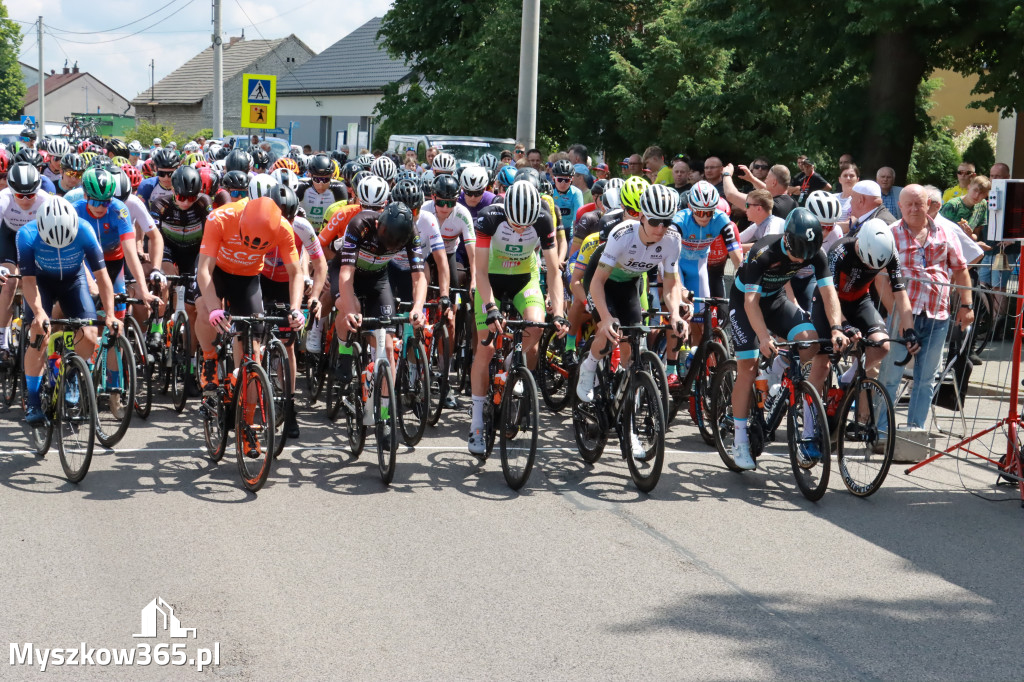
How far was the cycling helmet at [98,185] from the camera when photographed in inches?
378

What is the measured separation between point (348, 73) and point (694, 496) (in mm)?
→ 64016

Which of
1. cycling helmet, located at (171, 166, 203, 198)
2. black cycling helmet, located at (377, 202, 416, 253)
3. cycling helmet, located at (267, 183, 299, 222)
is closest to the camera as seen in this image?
black cycling helmet, located at (377, 202, 416, 253)

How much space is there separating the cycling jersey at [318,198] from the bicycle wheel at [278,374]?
16.0 feet

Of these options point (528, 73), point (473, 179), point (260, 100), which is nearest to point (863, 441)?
point (473, 179)

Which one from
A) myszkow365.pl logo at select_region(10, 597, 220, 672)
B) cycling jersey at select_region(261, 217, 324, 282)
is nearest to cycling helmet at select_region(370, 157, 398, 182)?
cycling jersey at select_region(261, 217, 324, 282)

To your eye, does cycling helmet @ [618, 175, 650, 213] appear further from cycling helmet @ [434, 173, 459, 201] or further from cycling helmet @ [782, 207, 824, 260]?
cycling helmet @ [434, 173, 459, 201]

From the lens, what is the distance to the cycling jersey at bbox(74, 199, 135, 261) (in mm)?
9695

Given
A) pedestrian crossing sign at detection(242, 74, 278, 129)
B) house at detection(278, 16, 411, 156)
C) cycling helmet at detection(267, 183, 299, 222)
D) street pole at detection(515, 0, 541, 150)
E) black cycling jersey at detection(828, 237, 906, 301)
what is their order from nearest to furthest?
black cycling jersey at detection(828, 237, 906, 301) → cycling helmet at detection(267, 183, 299, 222) → street pole at detection(515, 0, 541, 150) → pedestrian crossing sign at detection(242, 74, 278, 129) → house at detection(278, 16, 411, 156)

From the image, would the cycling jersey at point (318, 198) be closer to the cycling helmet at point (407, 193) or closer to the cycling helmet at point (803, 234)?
the cycling helmet at point (407, 193)

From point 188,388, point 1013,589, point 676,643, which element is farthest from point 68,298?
point 1013,589

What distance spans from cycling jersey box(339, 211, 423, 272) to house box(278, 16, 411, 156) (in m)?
57.3

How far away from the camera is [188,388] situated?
34.2 feet

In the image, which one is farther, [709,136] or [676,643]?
[709,136]

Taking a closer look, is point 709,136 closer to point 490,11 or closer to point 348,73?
point 490,11
